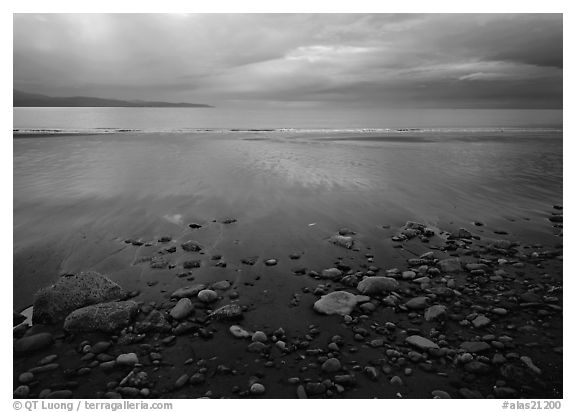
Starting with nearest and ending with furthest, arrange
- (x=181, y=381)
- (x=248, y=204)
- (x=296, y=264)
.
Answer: (x=181, y=381) < (x=296, y=264) < (x=248, y=204)

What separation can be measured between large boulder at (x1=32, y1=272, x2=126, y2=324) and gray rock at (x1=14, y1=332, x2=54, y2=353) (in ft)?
1.37

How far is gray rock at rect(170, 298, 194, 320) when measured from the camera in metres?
4.93

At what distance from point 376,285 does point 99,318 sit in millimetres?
4137

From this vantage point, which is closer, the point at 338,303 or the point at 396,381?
the point at 396,381

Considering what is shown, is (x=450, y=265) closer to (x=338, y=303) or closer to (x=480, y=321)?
(x=480, y=321)

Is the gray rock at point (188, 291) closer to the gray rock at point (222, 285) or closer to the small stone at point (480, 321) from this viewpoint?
the gray rock at point (222, 285)

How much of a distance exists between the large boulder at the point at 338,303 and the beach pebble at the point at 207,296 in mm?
1592

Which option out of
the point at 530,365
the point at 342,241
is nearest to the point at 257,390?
the point at 530,365

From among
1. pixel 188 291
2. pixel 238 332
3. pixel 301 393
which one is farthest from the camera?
pixel 188 291

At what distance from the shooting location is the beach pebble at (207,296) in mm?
5337

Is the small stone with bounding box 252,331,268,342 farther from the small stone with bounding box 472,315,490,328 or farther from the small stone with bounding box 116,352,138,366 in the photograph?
the small stone with bounding box 472,315,490,328

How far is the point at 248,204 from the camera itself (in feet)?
34.6

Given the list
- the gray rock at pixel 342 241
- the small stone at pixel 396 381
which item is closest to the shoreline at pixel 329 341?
the small stone at pixel 396 381
